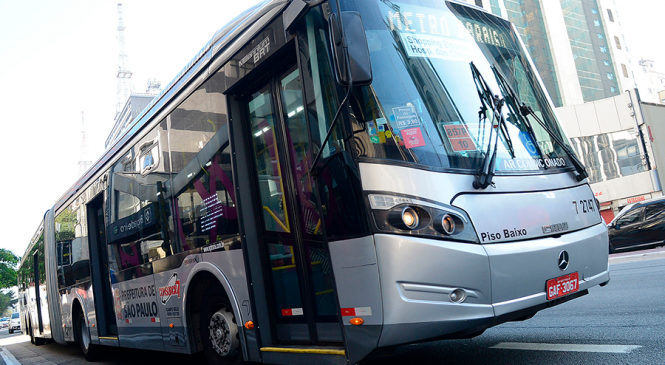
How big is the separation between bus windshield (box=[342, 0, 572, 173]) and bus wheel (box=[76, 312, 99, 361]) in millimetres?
8398

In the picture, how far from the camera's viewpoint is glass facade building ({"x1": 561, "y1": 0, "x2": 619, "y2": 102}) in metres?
52.5

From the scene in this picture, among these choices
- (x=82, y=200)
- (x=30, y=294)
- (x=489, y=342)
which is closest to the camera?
(x=489, y=342)

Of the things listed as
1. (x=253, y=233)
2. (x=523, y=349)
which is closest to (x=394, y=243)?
(x=253, y=233)

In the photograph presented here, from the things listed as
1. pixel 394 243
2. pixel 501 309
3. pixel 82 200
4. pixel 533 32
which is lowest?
pixel 501 309

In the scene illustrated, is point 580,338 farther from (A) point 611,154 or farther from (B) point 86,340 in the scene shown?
(A) point 611,154

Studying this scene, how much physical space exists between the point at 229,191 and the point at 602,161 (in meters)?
36.0

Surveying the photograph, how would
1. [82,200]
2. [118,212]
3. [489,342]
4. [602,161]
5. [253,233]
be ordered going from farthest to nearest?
[602,161]
[82,200]
[118,212]
[489,342]
[253,233]

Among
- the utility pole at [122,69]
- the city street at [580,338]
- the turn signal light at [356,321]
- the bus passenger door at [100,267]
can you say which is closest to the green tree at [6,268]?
the utility pole at [122,69]

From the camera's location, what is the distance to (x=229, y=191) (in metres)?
5.17

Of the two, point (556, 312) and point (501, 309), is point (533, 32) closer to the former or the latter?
point (556, 312)

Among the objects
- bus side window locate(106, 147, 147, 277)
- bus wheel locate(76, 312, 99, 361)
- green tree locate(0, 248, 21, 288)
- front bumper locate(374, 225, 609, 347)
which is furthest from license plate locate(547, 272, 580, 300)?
green tree locate(0, 248, 21, 288)

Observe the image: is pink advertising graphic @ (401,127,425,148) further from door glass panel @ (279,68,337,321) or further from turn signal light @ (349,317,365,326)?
turn signal light @ (349,317,365,326)

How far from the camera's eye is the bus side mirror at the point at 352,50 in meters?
3.56

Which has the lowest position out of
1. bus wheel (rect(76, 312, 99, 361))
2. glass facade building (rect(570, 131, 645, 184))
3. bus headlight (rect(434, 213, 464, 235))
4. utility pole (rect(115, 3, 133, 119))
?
bus wheel (rect(76, 312, 99, 361))
